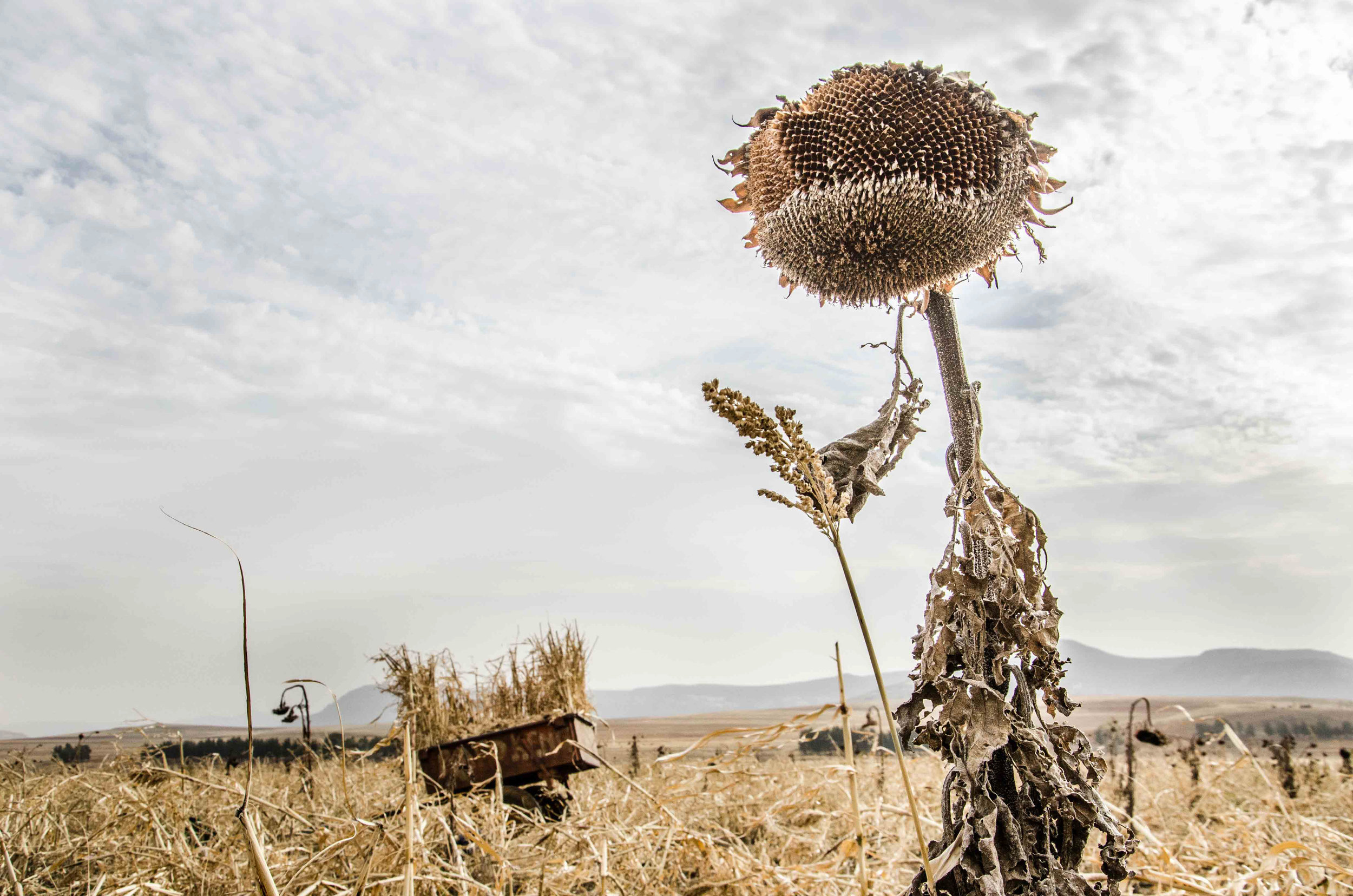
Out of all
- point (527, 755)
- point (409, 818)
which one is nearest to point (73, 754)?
point (527, 755)

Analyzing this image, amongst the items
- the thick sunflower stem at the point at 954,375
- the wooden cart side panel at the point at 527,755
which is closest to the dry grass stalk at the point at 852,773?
the thick sunflower stem at the point at 954,375

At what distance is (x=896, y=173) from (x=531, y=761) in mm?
4717

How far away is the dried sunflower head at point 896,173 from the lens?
89.7 inches

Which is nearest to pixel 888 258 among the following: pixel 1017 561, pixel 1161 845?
pixel 1017 561

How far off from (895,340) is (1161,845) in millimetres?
2428

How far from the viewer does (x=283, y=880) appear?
2.68 m

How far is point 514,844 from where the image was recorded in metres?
3.43

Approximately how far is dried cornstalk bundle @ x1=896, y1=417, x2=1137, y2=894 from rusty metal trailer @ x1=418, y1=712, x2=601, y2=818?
3660mm

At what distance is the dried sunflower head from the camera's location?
2279 mm

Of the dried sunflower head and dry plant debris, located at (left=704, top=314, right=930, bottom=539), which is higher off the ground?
the dried sunflower head

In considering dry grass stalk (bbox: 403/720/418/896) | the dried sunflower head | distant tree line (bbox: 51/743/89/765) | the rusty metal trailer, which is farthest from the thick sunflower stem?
distant tree line (bbox: 51/743/89/765)

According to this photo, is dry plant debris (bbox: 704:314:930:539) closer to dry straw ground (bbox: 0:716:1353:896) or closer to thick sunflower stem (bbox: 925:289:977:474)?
thick sunflower stem (bbox: 925:289:977:474)

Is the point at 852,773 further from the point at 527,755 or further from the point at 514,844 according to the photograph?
the point at 527,755

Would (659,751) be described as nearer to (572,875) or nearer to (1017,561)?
Answer: (572,875)
